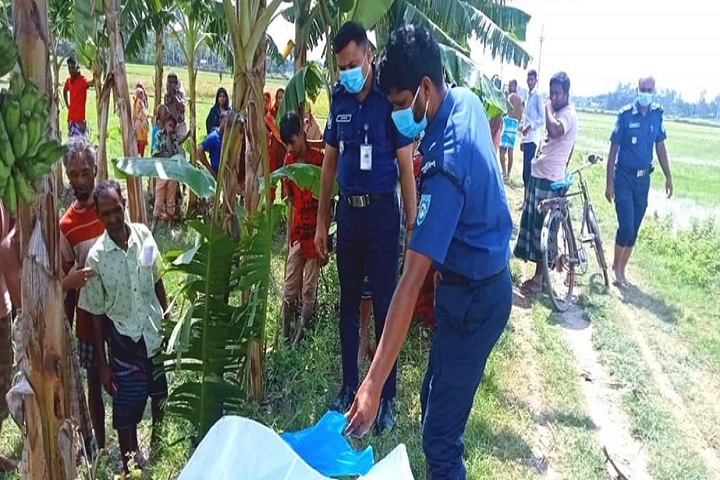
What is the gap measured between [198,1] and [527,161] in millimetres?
4692

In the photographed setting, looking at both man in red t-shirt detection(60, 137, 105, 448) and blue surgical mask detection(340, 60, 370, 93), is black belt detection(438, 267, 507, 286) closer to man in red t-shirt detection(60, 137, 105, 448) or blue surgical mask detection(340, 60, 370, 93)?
blue surgical mask detection(340, 60, 370, 93)

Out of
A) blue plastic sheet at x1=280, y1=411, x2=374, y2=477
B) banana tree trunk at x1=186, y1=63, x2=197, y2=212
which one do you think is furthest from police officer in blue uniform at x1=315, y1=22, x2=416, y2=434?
banana tree trunk at x1=186, y1=63, x2=197, y2=212

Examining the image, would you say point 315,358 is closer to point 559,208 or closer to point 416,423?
point 416,423

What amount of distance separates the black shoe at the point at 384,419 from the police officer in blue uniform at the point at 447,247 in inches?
37.2

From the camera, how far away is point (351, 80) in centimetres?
340

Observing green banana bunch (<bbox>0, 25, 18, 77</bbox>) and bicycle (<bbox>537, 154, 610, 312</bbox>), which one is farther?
bicycle (<bbox>537, 154, 610, 312</bbox>)

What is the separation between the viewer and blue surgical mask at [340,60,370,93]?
11.1ft

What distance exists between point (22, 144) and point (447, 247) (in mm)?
1203

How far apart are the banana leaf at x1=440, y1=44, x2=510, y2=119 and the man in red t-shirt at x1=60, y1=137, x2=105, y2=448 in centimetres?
294

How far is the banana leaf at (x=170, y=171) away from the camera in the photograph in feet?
9.60

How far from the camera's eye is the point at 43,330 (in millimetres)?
1795

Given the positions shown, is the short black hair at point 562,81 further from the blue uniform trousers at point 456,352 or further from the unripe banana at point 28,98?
the unripe banana at point 28,98

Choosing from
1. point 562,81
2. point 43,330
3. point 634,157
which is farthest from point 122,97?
point 634,157

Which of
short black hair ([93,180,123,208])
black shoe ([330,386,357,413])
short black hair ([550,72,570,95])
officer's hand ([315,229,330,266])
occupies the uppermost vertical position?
short black hair ([550,72,570,95])
